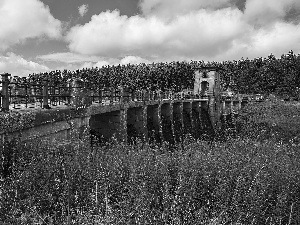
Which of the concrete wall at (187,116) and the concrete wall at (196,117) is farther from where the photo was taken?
the concrete wall at (196,117)

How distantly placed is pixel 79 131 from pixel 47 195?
209 inches

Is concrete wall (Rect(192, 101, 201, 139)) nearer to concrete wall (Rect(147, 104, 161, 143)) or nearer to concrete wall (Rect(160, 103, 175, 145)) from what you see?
concrete wall (Rect(160, 103, 175, 145))

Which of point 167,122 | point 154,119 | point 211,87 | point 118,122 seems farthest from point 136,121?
point 211,87

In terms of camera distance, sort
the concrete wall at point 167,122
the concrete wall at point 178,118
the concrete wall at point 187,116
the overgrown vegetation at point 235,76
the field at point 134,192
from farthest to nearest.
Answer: the overgrown vegetation at point 235,76 < the concrete wall at point 187,116 < the concrete wall at point 178,118 < the concrete wall at point 167,122 < the field at point 134,192

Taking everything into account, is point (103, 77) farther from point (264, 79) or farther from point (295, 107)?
point (295, 107)

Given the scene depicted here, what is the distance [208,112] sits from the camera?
42.2m

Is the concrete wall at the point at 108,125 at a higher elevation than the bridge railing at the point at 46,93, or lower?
lower

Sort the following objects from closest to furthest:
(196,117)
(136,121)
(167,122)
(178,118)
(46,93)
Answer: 1. (46,93)
2. (136,121)
3. (167,122)
4. (178,118)
5. (196,117)

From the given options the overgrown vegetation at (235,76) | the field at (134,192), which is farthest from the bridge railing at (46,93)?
the overgrown vegetation at (235,76)

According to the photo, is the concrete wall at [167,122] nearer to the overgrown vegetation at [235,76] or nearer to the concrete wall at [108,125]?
the concrete wall at [108,125]

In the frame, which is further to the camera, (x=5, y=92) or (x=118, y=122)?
(x=118, y=122)

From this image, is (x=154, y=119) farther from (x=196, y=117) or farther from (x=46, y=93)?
(x=46, y=93)

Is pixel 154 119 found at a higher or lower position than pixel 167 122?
higher

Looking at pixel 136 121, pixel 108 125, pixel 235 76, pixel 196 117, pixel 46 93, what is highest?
pixel 235 76
